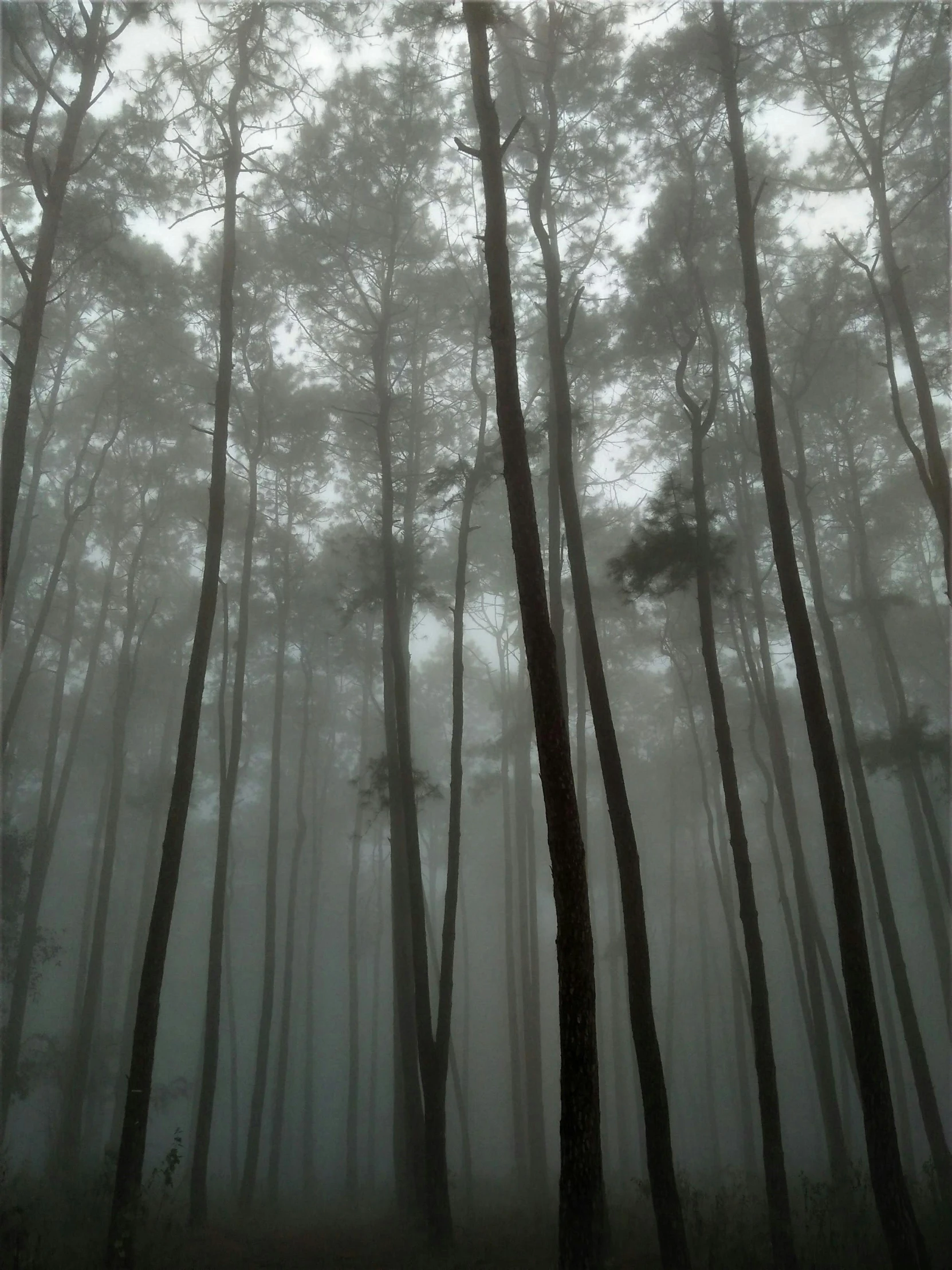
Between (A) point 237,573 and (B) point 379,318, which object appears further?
(A) point 237,573

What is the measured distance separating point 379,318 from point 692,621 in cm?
1029

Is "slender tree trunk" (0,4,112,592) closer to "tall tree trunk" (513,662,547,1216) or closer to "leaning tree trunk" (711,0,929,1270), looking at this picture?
"leaning tree trunk" (711,0,929,1270)

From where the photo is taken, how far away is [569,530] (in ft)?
30.9

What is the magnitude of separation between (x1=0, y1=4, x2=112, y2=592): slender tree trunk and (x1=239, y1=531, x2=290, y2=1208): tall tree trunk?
7980mm

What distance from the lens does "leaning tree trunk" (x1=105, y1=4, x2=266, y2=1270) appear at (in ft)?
24.3

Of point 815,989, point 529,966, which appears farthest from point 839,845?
point 529,966

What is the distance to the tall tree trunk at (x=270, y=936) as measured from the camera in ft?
45.6

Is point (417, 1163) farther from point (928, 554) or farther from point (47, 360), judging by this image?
point (928, 554)

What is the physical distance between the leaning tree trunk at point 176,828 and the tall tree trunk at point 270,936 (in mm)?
4801

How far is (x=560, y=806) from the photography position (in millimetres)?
5875

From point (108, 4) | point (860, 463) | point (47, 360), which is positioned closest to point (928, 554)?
point (860, 463)

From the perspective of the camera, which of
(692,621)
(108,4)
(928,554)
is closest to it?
(108,4)

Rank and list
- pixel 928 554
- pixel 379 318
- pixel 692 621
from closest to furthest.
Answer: pixel 379 318
pixel 692 621
pixel 928 554

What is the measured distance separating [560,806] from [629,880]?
2744mm
